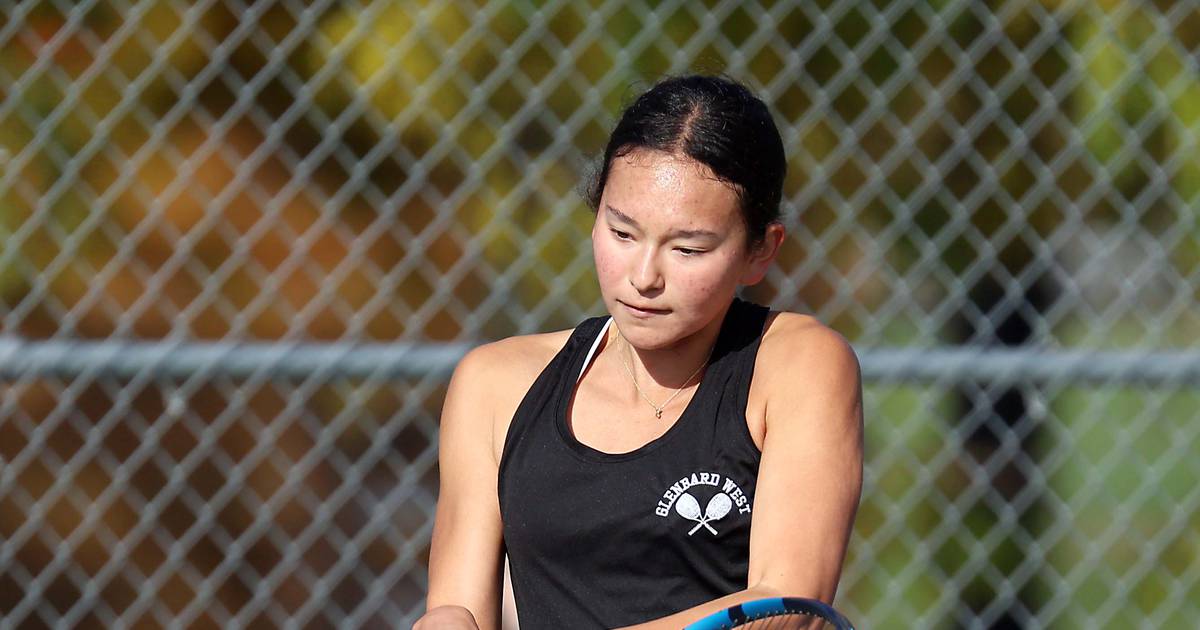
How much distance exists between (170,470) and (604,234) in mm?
1792

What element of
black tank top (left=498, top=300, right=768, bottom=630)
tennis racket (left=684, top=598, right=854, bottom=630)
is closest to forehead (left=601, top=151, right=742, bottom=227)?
black tank top (left=498, top=300, right=768, bottom=630)

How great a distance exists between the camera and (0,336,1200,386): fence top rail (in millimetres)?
2914

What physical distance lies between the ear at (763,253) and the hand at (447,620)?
53cm

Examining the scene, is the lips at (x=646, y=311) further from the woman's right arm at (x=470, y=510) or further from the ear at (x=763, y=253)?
the woman's right arm at (x=470, y=510)

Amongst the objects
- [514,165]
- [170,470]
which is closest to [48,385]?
[170,470]

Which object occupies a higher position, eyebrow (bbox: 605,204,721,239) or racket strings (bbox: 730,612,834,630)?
eyebrow (bbox: 605,204,721,239)

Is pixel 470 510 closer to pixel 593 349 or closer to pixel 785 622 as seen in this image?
pixel 593 349

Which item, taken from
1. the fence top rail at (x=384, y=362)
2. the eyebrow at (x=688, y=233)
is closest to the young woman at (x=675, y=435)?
the eyebrow at (x=688, y=233)

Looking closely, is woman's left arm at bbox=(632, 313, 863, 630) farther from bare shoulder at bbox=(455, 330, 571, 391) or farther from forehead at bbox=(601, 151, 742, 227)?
bare shoulder at bbox=(455, 330, 571, 391)

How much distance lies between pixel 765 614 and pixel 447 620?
43 centimetres

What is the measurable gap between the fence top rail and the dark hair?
1259 millimetres

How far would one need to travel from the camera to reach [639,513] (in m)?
1.75

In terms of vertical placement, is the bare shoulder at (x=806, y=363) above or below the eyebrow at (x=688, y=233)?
below

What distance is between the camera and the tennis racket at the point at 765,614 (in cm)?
153
